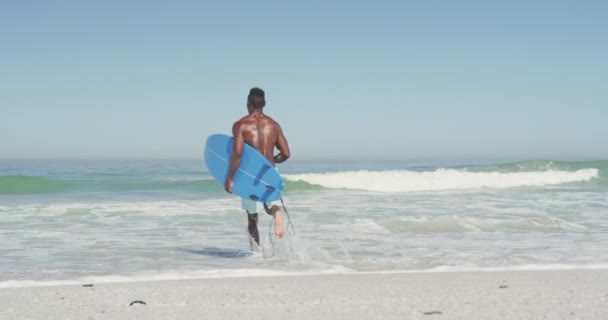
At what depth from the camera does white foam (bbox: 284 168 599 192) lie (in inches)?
996

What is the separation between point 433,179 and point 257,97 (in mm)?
21461

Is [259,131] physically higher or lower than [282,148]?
higher

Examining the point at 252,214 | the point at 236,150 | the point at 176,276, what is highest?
the point at 236,150

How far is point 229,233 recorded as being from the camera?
30.9 ft

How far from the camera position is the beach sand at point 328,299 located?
3.49 meters

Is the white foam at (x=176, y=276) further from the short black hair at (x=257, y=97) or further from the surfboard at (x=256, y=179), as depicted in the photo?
the short black hair at (x=257, y=97)

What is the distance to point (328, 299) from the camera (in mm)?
3969

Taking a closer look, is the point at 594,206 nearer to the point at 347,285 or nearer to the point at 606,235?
the point at 606,235

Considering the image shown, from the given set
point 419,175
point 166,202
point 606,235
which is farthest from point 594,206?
point 419,175

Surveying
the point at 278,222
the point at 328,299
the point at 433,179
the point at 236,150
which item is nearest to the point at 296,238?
the point at 278,222

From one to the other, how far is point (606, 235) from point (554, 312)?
19.9 ft

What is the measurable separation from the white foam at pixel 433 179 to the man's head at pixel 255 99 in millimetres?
17953

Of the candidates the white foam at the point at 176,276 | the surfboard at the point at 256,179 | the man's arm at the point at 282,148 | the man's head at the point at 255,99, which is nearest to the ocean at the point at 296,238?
the white foam at the point at 176,276

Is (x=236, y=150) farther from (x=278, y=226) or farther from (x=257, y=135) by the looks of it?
(x=278, y=226)
